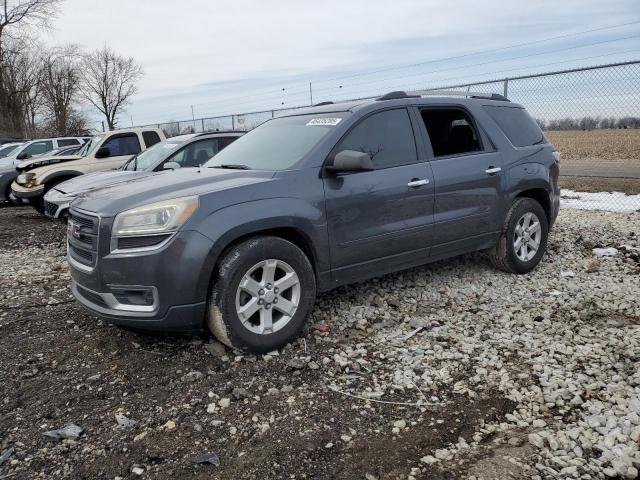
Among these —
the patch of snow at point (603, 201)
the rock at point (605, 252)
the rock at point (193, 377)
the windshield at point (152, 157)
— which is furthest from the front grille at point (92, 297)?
the patch of snow at point (603, 201)

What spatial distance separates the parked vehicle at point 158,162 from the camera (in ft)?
24.0

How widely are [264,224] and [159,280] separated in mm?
790

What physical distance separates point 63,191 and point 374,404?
6.40 metres

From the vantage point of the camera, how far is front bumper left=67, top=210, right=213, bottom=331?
3.29m

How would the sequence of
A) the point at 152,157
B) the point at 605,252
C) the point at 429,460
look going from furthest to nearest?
the point at 152,157
the point at 605,252
the point at 429,460

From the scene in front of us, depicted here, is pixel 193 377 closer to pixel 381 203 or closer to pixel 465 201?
pixel 381 203

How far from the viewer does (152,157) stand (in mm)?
8016

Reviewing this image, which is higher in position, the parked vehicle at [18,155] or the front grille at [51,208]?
the parked vehicle at [18,155]

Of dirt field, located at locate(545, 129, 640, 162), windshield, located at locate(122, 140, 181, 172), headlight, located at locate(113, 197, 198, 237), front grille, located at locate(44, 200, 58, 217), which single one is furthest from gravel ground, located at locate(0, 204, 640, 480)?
dirt field, located at locate(545, 129, 640, 162)

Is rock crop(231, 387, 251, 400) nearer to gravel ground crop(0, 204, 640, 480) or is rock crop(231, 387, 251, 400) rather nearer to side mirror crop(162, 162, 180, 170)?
gravel ground crop(0, 204, 640, 480)

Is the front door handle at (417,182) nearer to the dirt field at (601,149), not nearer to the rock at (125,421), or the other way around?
the rock at (125,421)

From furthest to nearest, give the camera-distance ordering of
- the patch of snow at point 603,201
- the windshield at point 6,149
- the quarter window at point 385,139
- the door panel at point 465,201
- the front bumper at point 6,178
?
the windshield at point 6,149, the front bumper at point 6,178, the patch of snow at point 603,201, the door panel at point 465,201, the quarter window at point 385,139

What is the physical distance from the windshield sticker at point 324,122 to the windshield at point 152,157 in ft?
12.3

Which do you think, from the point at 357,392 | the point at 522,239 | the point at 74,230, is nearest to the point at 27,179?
the point at 74,230
